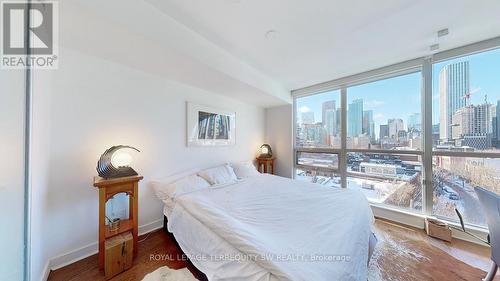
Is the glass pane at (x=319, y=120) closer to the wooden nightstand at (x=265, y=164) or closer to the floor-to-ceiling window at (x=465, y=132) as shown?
the wooden nightstand at (x=265, y=164)

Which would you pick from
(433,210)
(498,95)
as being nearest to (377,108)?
(498,95)

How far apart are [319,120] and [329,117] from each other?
220mm

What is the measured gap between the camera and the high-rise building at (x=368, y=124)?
116 inches

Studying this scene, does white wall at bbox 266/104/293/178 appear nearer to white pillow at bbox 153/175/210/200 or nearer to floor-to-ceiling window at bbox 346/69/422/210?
floor-to-ceiling window at bbox 346/69/422/210

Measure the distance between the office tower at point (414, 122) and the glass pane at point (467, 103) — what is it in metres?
0.15

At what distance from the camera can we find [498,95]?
2027 mm

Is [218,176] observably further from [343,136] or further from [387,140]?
[387,140]

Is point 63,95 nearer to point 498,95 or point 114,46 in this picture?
point 114,46

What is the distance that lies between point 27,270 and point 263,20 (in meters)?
2.69

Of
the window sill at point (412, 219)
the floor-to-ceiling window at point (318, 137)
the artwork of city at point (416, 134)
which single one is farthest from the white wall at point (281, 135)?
the window sill at point (412, 219)

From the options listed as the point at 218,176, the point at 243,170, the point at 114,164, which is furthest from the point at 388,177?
the point at 114,164

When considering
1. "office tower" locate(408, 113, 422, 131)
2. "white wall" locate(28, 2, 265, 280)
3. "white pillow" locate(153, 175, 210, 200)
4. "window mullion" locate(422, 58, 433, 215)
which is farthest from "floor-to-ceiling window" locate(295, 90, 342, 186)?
"white wall" locate(28, 2, 265, 280)

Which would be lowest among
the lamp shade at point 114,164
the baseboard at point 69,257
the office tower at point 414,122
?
the baseboard at point 69,257

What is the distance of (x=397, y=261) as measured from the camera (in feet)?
5.80
